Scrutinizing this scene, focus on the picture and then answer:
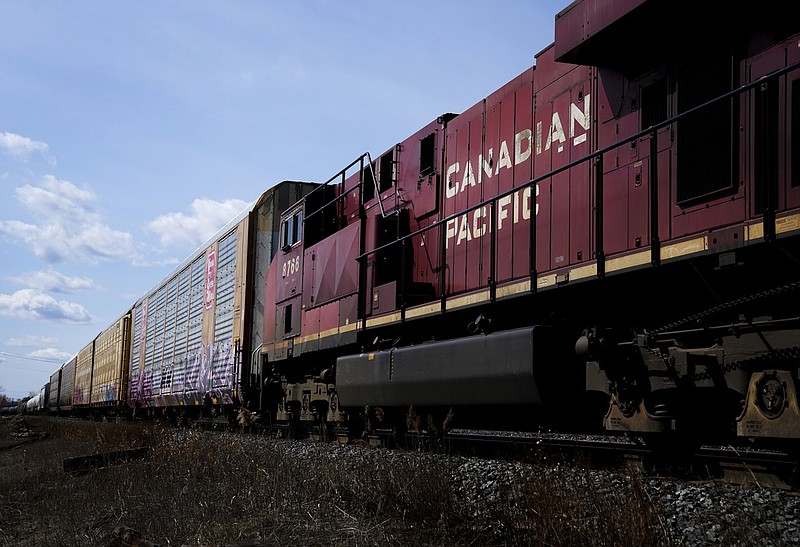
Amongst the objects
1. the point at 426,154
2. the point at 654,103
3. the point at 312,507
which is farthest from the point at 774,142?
the point at 426,154

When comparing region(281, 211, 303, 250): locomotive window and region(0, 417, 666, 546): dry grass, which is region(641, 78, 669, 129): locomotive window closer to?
region(0, 417, 666, 546): dry grass

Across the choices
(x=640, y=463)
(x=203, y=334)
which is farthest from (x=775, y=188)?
(x=203, y=334)

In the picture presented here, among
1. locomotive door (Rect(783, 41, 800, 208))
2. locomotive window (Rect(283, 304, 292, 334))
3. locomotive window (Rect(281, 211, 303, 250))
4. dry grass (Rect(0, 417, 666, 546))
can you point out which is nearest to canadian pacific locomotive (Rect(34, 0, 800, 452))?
locomotive door (Rect(783, 41, 800, 208))

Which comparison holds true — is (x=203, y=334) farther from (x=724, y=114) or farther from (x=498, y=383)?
(x=724, y=114)

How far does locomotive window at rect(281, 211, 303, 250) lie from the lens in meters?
12.3

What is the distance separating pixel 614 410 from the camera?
5.73 meters

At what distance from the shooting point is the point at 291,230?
12.7 m

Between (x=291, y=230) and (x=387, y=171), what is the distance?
2.76m

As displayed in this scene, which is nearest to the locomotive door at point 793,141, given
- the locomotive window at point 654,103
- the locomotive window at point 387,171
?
the locomotive window at point 654,103

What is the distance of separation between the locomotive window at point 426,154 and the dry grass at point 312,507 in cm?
394

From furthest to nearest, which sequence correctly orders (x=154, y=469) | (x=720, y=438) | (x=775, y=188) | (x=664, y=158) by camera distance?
1. (x=154, y=469)
2. (x=664, y=158)
3. (x=720, y=438)
4. (x=775, y=188)

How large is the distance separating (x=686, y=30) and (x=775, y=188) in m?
1.62

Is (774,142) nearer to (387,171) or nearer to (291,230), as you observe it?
(387,171)

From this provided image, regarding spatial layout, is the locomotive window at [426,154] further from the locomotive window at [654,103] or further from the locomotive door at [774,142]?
the locomotive door at [774,142]
